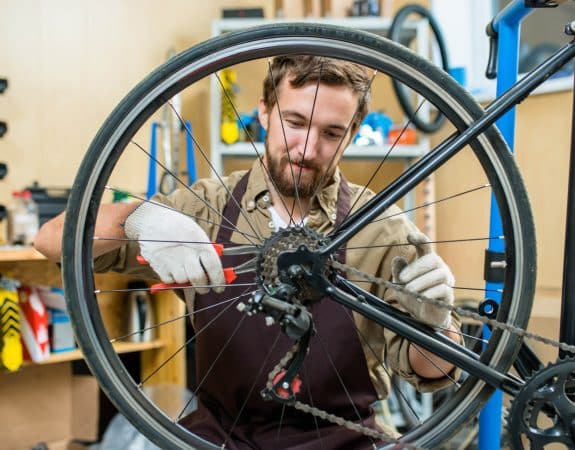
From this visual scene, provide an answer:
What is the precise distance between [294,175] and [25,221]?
122 cm

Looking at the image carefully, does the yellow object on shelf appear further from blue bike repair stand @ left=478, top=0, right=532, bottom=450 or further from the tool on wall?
blue bike repair stand @ left=478, top=0, right=532, bottom=450

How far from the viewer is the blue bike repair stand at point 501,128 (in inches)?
36.8

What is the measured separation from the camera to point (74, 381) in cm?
216

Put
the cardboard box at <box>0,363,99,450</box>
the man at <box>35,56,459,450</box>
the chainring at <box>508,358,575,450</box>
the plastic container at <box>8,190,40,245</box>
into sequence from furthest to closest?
the cardboard box at <box>0,363,99,450</box>
the plastic container at <box>8,190,40,245</box>
the man at <box>35,56,459,450</box>
the chainring at <box>508,358,575,450</box>

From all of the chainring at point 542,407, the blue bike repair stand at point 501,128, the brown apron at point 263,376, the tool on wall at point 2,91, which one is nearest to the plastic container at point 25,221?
the tool on wall at point 2,91

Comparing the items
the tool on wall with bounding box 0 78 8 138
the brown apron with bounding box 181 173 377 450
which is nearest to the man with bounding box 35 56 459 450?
the brown apron with bounding box 181 173 377 450

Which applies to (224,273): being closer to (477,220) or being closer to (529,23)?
(477,220)

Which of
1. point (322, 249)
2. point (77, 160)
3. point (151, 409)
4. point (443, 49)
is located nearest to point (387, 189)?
point (322, 249)

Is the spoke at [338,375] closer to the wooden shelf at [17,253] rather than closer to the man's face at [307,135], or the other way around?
the man's face at [307,135]

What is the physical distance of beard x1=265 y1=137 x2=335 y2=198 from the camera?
40.5 inches

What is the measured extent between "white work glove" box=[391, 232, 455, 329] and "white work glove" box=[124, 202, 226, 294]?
26 cm

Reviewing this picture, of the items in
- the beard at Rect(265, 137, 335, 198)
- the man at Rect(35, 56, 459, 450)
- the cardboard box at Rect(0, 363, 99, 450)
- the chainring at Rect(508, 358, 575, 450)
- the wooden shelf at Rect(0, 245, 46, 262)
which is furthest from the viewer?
the cardboard box at Rect(0, 363, 99, 450)

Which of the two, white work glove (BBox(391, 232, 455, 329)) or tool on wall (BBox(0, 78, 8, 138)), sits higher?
tool on wall (BBox(0, 78, 8, 138))

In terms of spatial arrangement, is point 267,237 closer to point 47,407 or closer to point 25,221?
point 25,221
